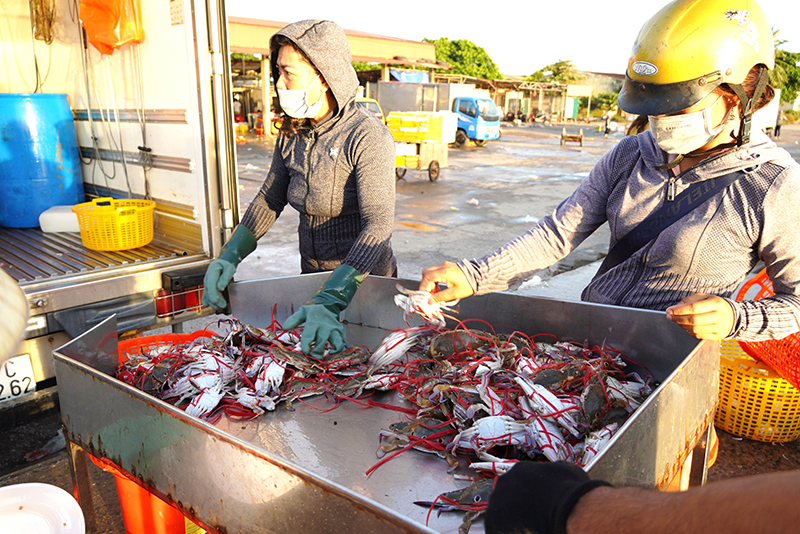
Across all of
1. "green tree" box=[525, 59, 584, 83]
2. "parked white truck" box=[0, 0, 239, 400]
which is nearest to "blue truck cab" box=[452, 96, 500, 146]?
"parked white truck" box=[0, 0, 239, 400]

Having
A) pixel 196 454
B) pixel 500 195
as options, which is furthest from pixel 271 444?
pixel 500 195

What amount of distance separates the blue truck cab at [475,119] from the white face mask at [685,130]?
22.3 m

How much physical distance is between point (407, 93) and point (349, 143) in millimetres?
24028

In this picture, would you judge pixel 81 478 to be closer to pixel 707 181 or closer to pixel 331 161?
pixel 331 161

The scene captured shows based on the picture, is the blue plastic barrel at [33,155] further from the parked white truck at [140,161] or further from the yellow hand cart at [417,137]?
the yellow hand cart at [417,137]

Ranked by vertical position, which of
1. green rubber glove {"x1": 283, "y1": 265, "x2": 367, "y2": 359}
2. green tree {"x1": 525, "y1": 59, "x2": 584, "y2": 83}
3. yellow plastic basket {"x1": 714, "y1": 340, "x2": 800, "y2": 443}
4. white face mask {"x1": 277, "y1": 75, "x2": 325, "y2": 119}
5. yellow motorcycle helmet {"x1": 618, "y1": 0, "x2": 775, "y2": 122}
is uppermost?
green tree {"x1": 525, "y1": 59, "x2": 584, "y2": 83}

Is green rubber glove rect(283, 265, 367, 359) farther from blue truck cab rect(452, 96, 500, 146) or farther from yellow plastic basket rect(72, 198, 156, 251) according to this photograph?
blue truck cab rect(452, 96, 500, 146)

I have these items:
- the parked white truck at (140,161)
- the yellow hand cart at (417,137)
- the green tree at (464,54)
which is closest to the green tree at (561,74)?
the green tree at (464,54)

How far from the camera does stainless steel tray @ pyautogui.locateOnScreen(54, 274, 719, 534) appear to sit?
1161 millimetres

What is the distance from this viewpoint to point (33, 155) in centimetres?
405

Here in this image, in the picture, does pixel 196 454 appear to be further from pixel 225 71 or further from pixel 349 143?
pixel 225 71

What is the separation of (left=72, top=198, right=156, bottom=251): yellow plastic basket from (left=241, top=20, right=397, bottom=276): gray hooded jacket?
1305 millimetres

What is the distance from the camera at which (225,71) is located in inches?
111

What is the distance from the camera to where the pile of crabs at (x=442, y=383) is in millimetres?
1537
